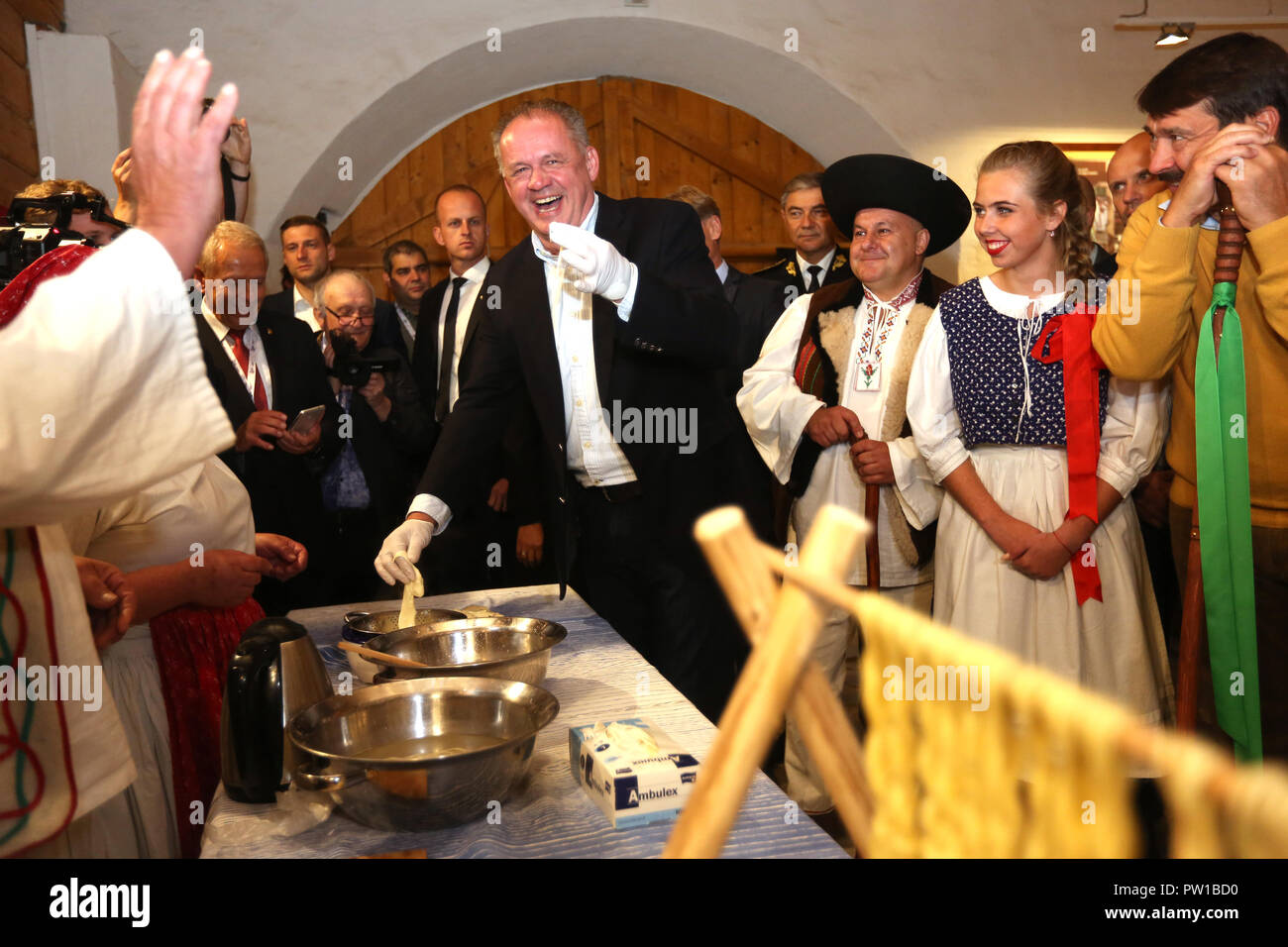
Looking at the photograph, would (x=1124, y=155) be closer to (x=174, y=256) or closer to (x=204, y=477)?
(x=204, y=477)

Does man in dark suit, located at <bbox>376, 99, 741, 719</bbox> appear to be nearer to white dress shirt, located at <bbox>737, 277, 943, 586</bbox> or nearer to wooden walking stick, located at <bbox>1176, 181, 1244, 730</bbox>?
white dress shirt, located at <bbox>737, 277, 943, 586</bbox>

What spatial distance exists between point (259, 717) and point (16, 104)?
3.39m

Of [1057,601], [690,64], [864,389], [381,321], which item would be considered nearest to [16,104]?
[381,321]

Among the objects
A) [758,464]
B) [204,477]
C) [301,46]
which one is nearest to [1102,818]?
[204,477]

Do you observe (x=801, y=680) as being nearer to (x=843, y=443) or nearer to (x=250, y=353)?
(x=843, y=443)

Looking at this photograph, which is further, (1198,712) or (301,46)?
(301,46)

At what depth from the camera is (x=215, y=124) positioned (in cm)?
95

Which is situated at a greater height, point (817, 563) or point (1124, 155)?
point (1124, 155)

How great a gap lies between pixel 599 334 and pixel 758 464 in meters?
1.11

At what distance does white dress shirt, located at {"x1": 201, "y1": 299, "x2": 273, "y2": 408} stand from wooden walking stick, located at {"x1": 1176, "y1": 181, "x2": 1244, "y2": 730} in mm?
2537

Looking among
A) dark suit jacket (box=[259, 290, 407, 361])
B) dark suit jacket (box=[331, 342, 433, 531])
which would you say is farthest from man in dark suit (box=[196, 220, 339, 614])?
dark suit jacket (box=[259, 290, 407, 361])

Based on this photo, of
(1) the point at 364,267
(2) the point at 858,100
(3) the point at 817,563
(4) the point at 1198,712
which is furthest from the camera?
(1) the point at 364,267

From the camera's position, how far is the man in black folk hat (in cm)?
270

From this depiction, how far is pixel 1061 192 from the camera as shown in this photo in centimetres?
232
